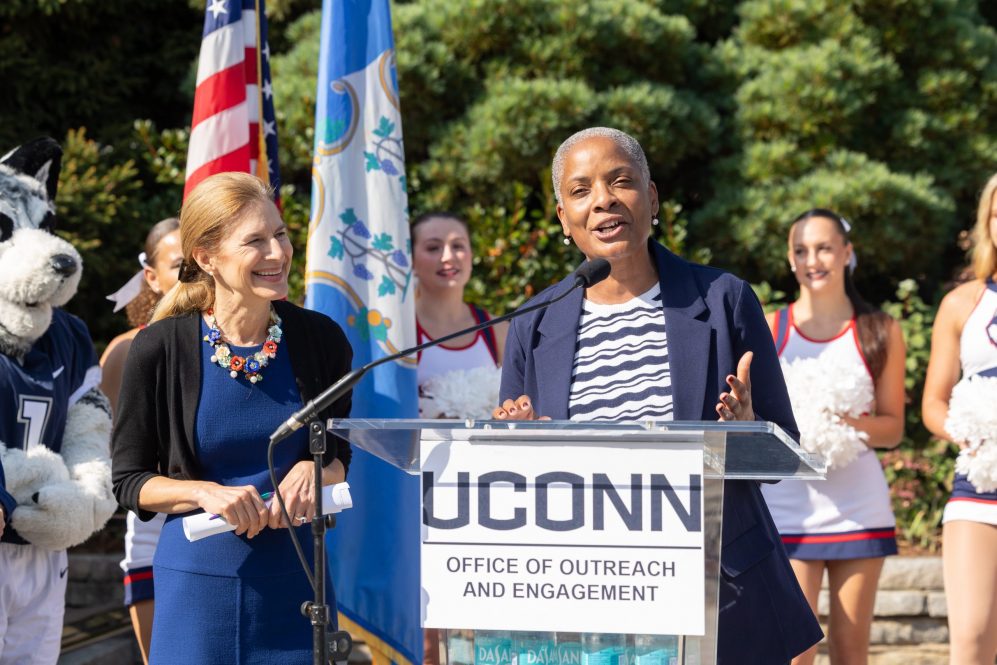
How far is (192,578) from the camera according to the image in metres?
2.94

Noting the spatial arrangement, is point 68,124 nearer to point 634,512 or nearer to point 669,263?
point 669,263

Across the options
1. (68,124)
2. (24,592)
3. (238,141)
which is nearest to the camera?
(24,592)

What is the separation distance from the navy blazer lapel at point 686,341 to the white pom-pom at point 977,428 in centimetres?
196

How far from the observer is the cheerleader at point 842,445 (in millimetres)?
4941

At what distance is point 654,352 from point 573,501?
71 centimetres

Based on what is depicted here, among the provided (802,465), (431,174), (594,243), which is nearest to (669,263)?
(594,243)

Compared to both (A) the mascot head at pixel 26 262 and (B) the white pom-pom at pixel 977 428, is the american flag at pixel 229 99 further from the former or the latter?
(B) the white pom-pom at pixel 977 428

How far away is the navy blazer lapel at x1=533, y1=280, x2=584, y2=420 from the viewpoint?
2877mm

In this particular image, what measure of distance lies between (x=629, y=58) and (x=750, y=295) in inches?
229

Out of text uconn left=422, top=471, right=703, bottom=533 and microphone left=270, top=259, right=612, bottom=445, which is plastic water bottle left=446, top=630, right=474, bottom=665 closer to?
text uconn left=422, top=471, right=703, bottom=533

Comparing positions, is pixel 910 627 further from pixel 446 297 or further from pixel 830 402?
pixel 446 297

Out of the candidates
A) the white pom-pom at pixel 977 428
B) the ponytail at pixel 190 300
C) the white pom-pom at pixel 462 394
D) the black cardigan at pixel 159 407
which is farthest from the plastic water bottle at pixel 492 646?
the white pom-pom at pixel 977 428

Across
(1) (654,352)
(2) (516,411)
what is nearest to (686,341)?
(1) (654,352)

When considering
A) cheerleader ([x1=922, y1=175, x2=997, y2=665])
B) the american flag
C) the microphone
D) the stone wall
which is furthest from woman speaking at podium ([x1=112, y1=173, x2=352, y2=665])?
the stone wall
